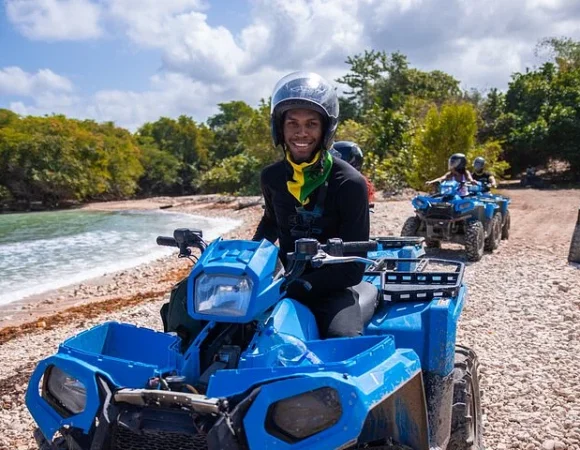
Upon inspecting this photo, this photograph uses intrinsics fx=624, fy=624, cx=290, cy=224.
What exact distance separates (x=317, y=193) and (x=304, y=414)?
1343mm

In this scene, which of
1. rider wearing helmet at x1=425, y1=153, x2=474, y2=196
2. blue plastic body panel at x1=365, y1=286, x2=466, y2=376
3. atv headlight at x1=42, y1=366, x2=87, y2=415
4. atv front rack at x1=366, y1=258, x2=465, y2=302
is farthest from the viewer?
rider wearing helmet at x1=425, y1=153, x2=474, y2=196

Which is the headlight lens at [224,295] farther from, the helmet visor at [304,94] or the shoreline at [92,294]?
the shoreline at [92,294]

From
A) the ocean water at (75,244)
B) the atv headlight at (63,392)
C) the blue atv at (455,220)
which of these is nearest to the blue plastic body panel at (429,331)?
the atv headlight at (63,392)

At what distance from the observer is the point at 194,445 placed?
2.03 metres

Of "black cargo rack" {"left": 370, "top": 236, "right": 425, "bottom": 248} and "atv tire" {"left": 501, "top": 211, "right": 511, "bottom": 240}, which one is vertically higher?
"black cargo rack" {"left": 370, "top": 236, "right": 425, "bottom": 248}

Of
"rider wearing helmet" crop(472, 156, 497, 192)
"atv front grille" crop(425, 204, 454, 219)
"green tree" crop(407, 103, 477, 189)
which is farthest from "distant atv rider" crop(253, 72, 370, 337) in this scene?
"green tree" crop(407, 103, 477, 189)

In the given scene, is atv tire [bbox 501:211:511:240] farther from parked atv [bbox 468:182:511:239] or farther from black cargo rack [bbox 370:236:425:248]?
black cargo rack [bbox 370:236:425:248]

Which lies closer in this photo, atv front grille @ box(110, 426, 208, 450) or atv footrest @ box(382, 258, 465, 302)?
atv front grille @ box(110, 426, 208, 450)

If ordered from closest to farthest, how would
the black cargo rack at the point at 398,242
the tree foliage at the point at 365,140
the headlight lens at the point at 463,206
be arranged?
the black cargo rack at the point at 398,242 < the headlight lens at the point at 463,206 < the tree foliage at the point at 365,140

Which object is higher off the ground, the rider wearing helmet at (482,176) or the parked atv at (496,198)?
the rider wearing helmet at (482,176)

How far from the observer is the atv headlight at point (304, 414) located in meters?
1.95

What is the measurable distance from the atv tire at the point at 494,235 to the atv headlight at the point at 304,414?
33.0 ft

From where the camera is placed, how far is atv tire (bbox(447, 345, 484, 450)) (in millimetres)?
3006

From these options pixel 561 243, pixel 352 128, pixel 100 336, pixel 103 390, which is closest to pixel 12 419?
pixel 100 336
